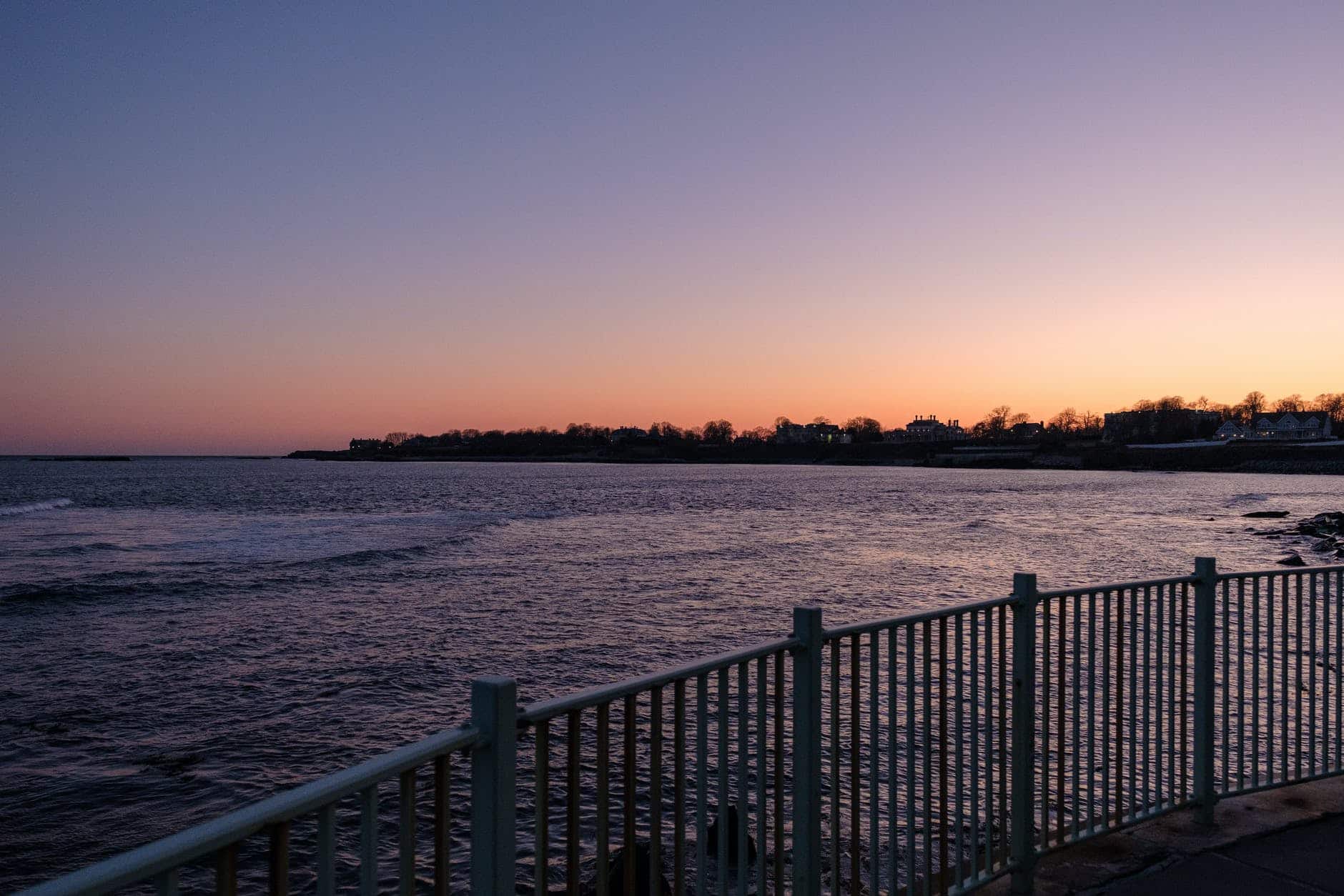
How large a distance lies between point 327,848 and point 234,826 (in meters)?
0.30

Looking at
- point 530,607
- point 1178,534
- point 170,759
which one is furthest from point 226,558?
point 1178,534

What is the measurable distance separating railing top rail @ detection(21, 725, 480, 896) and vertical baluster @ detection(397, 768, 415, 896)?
7 centimetres

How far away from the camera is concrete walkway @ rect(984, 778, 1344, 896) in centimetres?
416

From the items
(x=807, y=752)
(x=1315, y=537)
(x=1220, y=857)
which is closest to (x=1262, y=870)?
(x=1220, y=857)

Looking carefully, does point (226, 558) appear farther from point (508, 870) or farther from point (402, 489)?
point (402, 489)

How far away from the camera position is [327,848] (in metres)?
1.81

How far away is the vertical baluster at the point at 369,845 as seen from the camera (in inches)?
75.4

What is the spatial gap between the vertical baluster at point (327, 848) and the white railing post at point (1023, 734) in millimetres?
3369

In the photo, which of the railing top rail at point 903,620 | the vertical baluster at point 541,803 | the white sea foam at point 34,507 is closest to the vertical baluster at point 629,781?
the vertical baluster at point 541,803

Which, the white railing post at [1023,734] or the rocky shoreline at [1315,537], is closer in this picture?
the white railing post at [1023,734]

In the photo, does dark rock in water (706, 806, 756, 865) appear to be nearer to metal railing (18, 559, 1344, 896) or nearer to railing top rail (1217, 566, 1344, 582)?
metal railing (18, 559, 1344, 896)

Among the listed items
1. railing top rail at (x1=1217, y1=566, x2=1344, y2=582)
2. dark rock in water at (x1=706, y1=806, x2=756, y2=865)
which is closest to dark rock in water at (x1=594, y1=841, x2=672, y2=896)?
dark rock in water at (x1=706, y1=806, x2=756, y2=865)

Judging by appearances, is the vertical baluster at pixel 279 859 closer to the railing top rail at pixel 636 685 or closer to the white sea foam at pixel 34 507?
the railing top rail at pixel 636 685

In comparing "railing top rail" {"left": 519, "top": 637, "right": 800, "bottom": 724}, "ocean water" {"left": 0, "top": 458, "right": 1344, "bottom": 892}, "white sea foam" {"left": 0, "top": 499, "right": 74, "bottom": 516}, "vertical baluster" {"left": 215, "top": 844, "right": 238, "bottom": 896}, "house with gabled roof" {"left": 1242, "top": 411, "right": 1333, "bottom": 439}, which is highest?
"house with gabled roof" {"left": 1242, "top": 411, "right": 1333, "bottom": 439}
